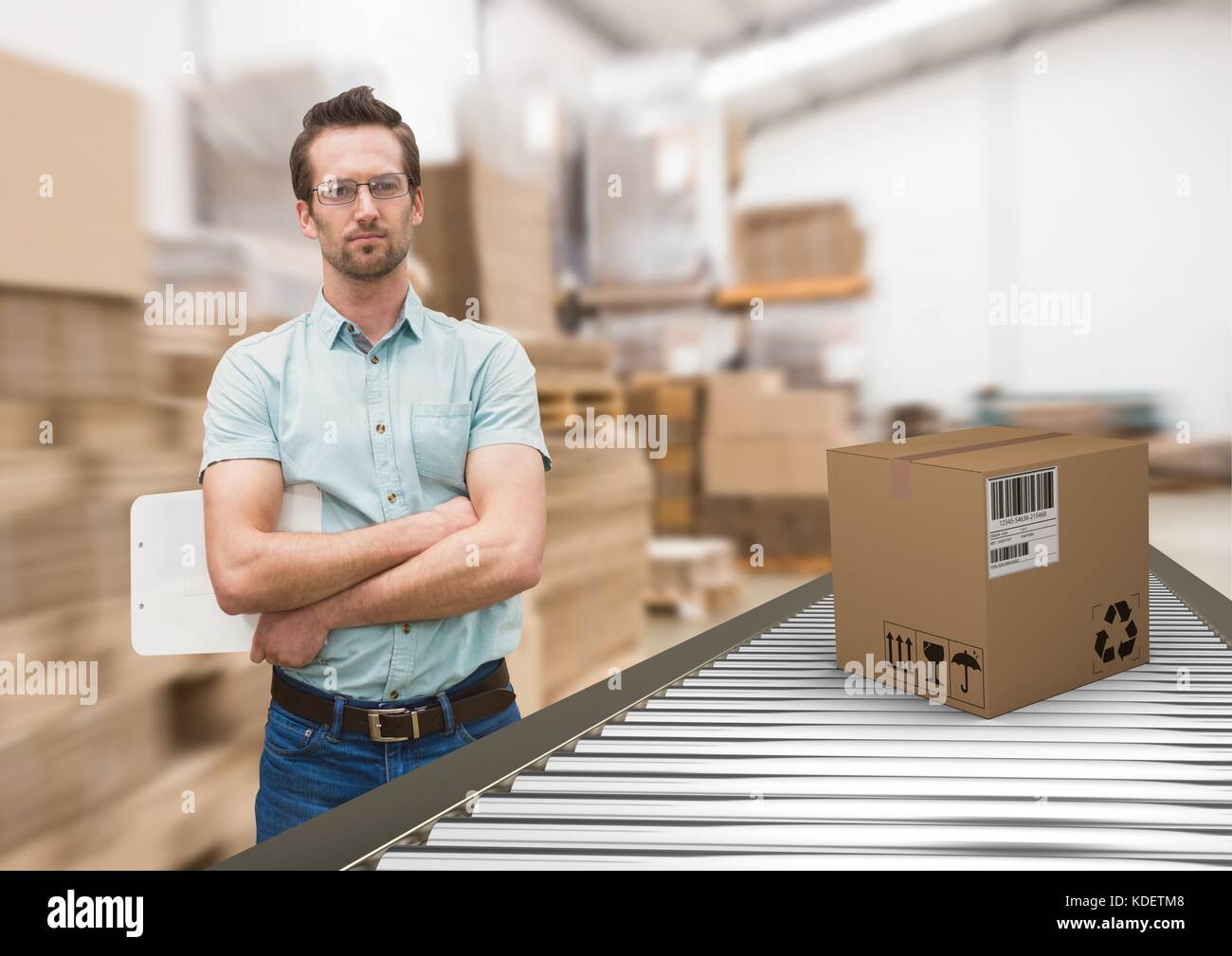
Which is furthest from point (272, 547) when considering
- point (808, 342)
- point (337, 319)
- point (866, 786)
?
point (808, 342)

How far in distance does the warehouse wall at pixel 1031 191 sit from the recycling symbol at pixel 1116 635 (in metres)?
1.77

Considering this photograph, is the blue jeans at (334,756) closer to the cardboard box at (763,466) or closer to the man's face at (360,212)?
the man's face at (360,212)

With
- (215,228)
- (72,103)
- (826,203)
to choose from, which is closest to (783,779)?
(72,103)

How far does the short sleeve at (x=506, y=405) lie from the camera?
150 centimetres

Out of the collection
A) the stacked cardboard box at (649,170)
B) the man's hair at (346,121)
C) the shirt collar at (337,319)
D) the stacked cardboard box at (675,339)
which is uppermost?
the stacked cardboard box at (649,170)

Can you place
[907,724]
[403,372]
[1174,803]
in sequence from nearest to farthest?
[1174,803]
[907,724]
[403,372]

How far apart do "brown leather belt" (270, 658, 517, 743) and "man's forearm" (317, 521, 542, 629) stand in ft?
0.43

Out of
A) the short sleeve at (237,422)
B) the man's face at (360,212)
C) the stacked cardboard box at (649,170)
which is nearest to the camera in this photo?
the short sleeve at (237,422)

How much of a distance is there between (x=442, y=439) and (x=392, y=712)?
0.42 meters

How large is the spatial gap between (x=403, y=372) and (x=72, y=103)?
0.73 m

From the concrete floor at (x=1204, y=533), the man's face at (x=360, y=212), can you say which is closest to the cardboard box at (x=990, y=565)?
the man's face at (x=360, y=212)

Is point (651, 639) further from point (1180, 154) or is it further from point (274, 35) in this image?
point (1180, 154)

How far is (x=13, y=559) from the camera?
1521mm

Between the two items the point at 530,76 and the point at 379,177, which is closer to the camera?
the point at 379,177
